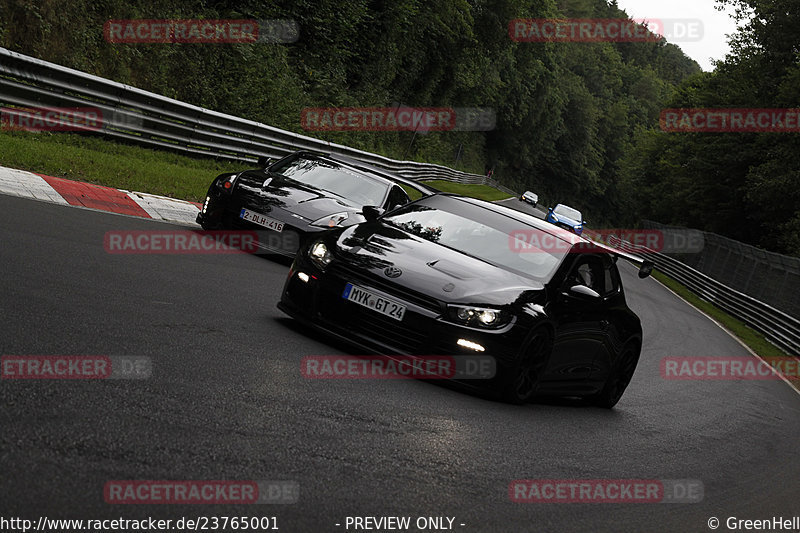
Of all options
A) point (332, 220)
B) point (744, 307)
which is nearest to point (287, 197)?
point (332, 220)

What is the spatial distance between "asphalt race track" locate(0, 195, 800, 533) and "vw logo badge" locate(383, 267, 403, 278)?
755 millimetres

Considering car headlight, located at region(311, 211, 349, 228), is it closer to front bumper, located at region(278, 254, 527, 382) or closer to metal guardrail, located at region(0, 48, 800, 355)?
front bumper, located at region(278, 254, 527, 382)

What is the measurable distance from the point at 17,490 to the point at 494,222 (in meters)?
5.79

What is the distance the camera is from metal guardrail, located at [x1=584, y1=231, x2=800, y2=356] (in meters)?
24.2

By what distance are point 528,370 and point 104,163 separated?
9589 mm

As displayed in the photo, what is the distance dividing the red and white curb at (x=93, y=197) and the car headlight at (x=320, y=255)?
4845 mm

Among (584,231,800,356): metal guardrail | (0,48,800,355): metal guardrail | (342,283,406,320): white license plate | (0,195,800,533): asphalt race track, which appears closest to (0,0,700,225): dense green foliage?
(0,48,800,355): metal guardrail

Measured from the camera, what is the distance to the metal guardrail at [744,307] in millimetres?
24250

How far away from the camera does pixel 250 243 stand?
466 inches

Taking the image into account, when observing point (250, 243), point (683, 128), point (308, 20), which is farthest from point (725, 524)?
point (683, 128)

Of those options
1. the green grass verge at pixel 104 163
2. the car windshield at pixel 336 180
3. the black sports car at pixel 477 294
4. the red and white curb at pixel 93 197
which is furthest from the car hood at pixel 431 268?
the green grass verge at pixel 104 163

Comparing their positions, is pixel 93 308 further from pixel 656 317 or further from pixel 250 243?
pixel 656 317

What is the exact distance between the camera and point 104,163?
48.6 ft

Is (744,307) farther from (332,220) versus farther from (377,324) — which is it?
(377,324)
